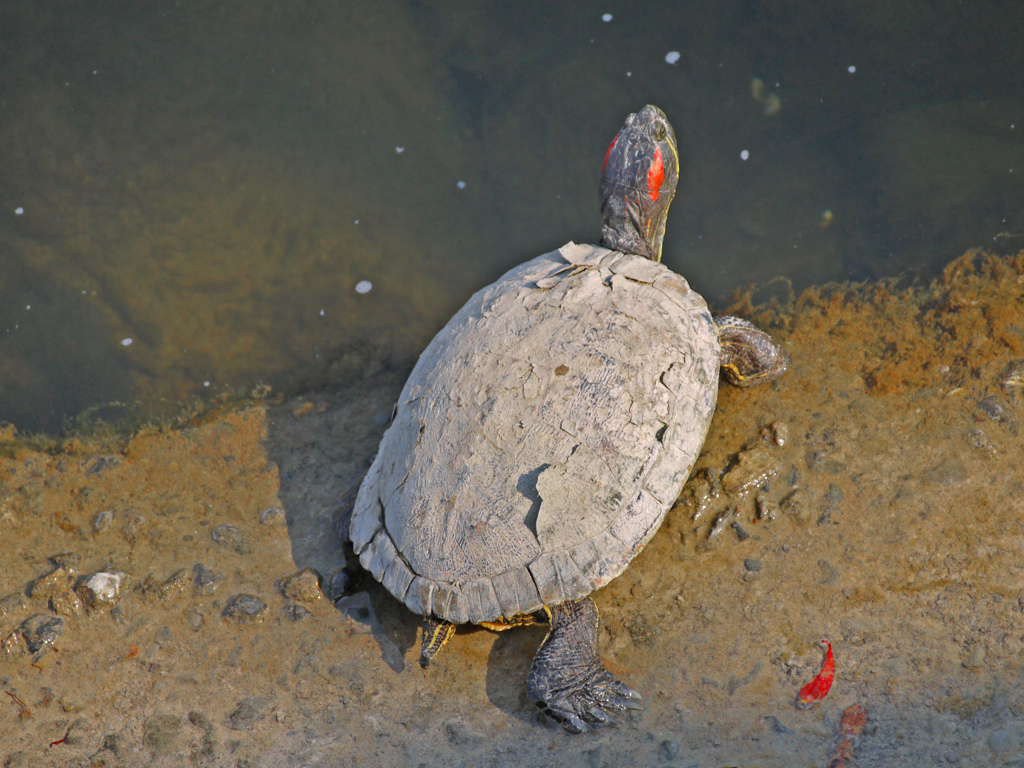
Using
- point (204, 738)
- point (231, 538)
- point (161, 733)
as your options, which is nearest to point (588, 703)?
point (204, 738)

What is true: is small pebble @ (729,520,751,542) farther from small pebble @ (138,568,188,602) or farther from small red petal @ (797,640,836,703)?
small pebble @ (138,568,188,602)

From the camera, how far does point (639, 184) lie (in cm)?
477

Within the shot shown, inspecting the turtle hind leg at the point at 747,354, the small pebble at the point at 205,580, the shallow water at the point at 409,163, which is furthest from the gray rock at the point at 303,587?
the turtle hind leg at the point at 747,354

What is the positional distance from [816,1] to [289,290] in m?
5.62

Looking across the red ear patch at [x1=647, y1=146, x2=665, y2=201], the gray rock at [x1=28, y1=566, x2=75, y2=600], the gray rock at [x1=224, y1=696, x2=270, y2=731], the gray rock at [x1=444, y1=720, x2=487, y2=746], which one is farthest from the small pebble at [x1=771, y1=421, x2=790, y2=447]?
the gray rock at [x1=28, y1=566, x2=75, y2=600]

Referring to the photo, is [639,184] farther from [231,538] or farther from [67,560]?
[67,560]

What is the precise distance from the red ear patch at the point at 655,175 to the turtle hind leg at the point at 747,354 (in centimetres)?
103

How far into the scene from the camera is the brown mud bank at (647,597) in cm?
325

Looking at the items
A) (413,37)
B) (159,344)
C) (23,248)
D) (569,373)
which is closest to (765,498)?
(569,373)

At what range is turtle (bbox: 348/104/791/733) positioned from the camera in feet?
10.8

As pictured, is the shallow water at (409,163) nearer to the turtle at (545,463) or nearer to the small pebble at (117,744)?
the turtle at (545,463)

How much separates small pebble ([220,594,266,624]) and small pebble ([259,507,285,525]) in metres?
0.52

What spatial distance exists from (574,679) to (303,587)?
1.67 m

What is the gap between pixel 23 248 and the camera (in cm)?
592
